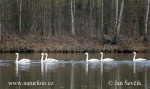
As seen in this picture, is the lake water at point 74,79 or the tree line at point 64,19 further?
the tree line at point 64,19

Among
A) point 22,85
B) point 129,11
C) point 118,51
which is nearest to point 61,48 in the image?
point 118,51

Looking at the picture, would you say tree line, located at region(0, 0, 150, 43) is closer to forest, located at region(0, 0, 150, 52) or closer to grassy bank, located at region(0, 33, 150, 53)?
forest, located at region(0, 0, 150, 52)

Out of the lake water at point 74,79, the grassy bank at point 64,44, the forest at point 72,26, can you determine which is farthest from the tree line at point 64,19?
the lake water at point 74,79

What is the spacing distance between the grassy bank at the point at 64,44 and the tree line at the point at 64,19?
81.3 inches

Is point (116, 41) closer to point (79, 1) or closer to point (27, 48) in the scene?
point (27, 48)

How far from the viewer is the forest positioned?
2217 inches

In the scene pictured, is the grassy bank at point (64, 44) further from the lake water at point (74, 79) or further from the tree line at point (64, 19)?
the lake water at point (74, 79)

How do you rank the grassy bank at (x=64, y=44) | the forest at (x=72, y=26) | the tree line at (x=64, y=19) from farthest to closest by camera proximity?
the tree line at (x=64, y=19), the forest at (x=72, y=26), the grassy bank at (x=64, y=44)

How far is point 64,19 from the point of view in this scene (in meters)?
68.2

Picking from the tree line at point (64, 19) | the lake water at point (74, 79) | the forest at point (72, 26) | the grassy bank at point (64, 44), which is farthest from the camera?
the tree line at point (64, 19)

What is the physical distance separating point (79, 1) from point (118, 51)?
19022 millimetres

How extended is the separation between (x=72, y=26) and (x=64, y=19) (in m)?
7.55

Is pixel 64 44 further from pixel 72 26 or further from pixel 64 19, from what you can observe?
pixel 64 19

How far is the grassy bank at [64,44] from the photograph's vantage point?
181 feet
